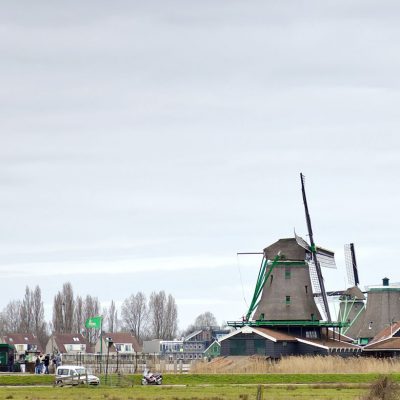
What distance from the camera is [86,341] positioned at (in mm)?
178375

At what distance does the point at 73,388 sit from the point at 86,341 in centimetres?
11849

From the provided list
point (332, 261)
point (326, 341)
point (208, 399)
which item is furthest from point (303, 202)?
point (208, 399)

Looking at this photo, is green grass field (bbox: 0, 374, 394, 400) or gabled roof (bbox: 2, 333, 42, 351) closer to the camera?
green grass field (bbox: 0, 374, 394, 400)

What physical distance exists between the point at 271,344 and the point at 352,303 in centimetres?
3877

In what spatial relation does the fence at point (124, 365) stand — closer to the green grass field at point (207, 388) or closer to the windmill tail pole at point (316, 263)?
the green grass field at point (207, 388)

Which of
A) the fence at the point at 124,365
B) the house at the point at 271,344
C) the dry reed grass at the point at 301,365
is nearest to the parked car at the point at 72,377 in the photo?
the fence at the point at 124,365

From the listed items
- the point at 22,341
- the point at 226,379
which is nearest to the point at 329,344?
the point at 226,379

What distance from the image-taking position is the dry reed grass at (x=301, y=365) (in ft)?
268

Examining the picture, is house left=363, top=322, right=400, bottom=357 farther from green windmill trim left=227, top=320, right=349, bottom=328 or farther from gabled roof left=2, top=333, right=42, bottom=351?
gabled roof left=2, top=333, right=42, bottom=351

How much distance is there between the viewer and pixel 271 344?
92188mm

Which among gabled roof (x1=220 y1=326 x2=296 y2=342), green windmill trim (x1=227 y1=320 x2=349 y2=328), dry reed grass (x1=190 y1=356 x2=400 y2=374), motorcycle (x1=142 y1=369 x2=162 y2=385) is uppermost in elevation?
green windmill trim (x1=227 y1=320 x2=349 y2=328)

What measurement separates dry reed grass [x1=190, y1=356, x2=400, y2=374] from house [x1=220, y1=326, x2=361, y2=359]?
2.01m

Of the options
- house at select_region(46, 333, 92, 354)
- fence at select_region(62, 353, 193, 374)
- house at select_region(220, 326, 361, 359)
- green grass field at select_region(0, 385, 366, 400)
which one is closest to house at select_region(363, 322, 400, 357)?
house at select_region(220, 326, 361, 359)

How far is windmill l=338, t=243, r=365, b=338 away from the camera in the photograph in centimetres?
12675
